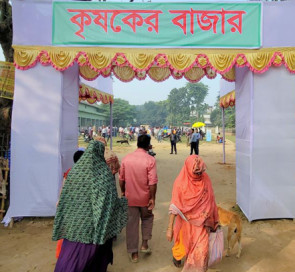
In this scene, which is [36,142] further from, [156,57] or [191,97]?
[191,97]

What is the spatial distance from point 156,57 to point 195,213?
2.65 metres

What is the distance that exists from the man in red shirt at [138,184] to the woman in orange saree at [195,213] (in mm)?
431

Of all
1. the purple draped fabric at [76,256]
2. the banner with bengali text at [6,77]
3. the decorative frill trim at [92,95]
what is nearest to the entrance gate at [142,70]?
the banner with bengali text at [6,77]

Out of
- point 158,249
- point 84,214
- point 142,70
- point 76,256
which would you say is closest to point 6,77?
point 142,70

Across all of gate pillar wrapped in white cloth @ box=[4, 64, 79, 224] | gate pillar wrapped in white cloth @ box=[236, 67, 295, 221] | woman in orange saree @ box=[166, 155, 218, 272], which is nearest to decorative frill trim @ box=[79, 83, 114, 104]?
gate pillar wrapped in white cloth @ box=[4, 64, 79, 224]

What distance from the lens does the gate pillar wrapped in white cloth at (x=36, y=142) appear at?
13.7 ft

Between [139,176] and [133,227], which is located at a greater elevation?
[139,176]

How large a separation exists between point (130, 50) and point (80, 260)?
3.27m

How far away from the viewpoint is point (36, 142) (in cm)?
420


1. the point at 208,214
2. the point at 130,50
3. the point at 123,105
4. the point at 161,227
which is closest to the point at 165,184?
the point at 161,227

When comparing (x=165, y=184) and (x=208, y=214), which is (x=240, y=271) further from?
(x=165, y=184)

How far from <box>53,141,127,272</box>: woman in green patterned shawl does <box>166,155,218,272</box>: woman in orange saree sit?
822 mm

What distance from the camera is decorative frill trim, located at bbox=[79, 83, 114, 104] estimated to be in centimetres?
698

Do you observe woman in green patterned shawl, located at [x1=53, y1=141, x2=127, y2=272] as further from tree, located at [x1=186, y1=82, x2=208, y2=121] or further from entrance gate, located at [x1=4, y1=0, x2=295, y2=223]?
tree, located at [x1=186, y1=82, x2=208, y2=121]
